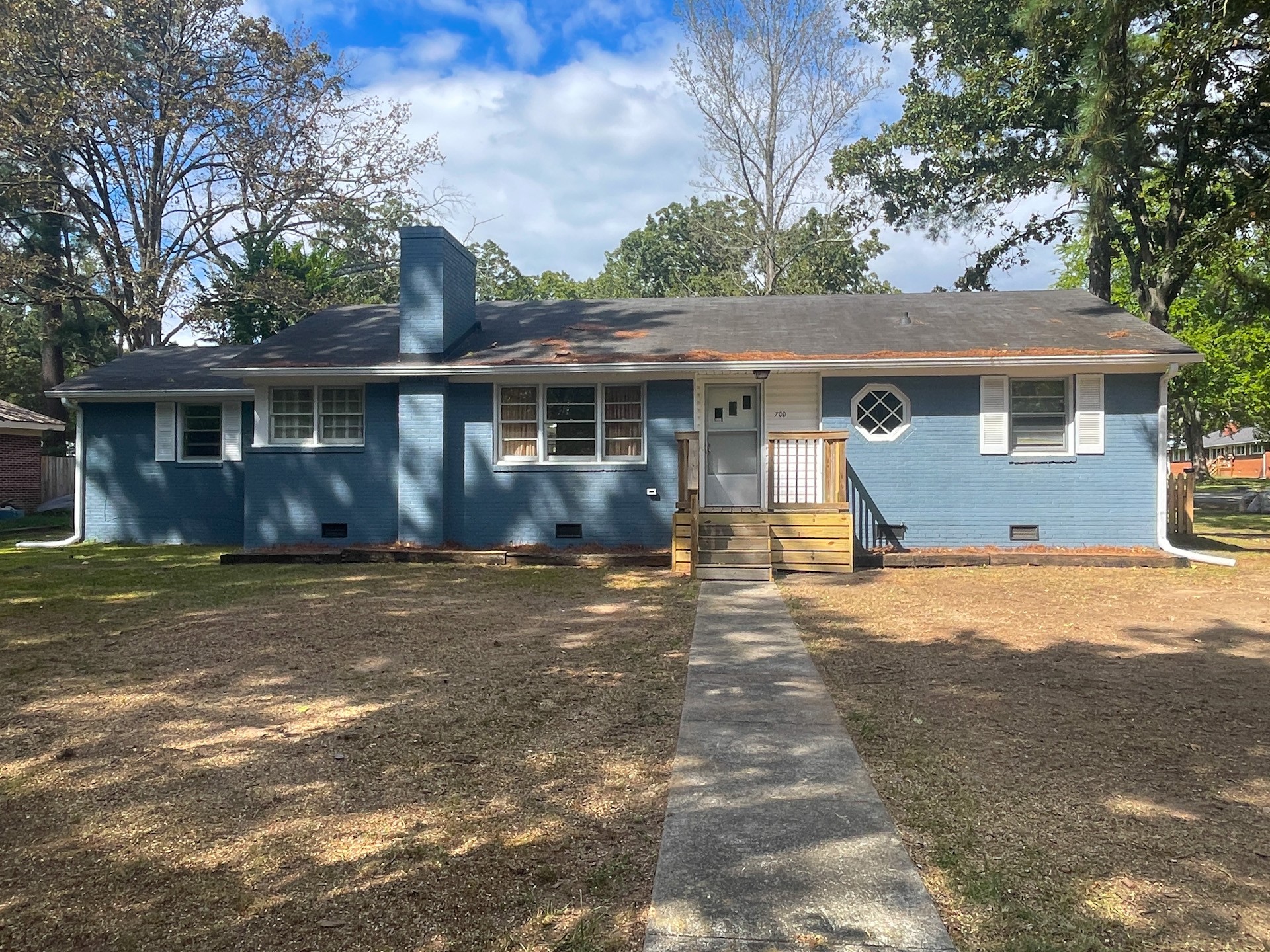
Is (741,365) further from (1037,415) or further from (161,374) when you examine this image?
(161,374)

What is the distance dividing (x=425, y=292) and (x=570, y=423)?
3.12 metres

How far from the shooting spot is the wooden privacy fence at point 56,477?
20.3 metres

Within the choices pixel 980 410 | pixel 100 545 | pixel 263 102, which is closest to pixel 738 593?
pixel 980 410

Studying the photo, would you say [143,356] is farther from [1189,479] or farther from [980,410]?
[1189,479]

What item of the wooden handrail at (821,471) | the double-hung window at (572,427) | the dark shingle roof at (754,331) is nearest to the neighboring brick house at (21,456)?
the dark shingle roof at (754,331)

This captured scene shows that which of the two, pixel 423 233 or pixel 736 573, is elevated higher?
pixel 423 233

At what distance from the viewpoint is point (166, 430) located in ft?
47.7

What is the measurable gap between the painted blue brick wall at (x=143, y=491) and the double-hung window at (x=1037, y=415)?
13.1 meters

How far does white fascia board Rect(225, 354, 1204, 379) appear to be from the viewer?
1146 centimetres

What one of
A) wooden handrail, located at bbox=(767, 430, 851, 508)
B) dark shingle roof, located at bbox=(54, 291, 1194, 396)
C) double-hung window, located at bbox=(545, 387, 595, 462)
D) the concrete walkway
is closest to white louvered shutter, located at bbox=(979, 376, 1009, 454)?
dark shingle roof, located at bbox=(54, 291, 1194, 396)

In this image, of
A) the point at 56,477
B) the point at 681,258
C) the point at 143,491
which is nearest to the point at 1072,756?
the point at 143,491

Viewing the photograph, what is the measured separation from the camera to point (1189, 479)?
14.2 m

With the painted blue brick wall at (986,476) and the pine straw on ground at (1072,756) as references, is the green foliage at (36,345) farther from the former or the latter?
the pine straw on ground at (1072,756)

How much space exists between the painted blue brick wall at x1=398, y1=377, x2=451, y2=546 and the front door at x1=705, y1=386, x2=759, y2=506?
4159 mm
